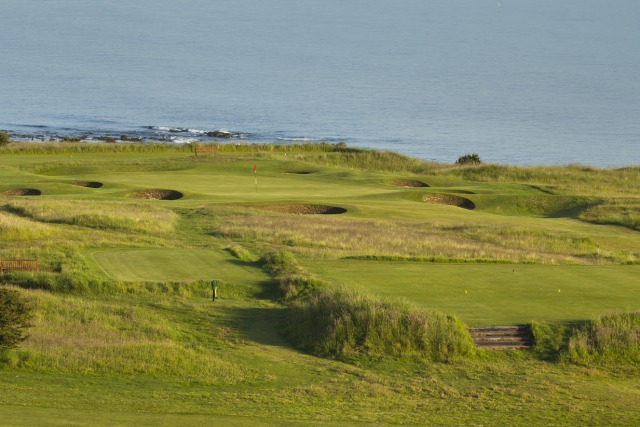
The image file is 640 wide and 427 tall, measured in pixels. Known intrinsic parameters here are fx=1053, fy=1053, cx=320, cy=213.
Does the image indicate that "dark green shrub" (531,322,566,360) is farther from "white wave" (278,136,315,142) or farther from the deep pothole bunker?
"white wave" (278,136,315,142)

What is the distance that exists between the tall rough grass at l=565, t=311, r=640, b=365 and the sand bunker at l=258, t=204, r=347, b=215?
2498 centimetres

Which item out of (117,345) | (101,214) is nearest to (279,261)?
(117,345)

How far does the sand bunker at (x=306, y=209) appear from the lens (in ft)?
166

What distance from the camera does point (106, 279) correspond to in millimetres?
30328

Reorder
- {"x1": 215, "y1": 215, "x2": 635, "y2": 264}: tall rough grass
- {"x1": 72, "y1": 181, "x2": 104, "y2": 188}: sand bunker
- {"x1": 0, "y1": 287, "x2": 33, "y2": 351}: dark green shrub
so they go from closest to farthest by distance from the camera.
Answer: {"x1": 0, "y1": 287, "x2": 33, "y2": 351}: dark green shrub, {"x1": 215, "y1": 215, "x2": 635, "y2": 264}: tall rough grass, {"x1": 72, "y1": 181, "x2": 104, "y2": 188}: sand bunker

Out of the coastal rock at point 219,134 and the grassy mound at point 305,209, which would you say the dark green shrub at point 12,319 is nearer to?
the grassy mound at point 305,209

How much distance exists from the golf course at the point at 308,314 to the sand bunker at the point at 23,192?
3.43 m

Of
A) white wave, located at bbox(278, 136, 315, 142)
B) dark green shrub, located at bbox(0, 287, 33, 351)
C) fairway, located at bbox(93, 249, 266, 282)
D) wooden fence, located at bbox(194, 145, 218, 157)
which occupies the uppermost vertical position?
white wave, located at bbox(278, 136, 315, 142)

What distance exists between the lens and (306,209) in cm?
5119

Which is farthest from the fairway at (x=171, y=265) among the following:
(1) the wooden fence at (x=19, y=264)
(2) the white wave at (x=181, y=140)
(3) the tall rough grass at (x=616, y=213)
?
(2) the white wave at (x=181, y=140)

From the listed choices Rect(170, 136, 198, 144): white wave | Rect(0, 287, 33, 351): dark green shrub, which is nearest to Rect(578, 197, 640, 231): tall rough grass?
Rect(0, 287, 33, 351): dark green shrub

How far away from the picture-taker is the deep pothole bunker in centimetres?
5419

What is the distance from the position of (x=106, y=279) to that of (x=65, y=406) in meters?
11.0

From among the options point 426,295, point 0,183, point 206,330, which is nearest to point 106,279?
point 206,330
